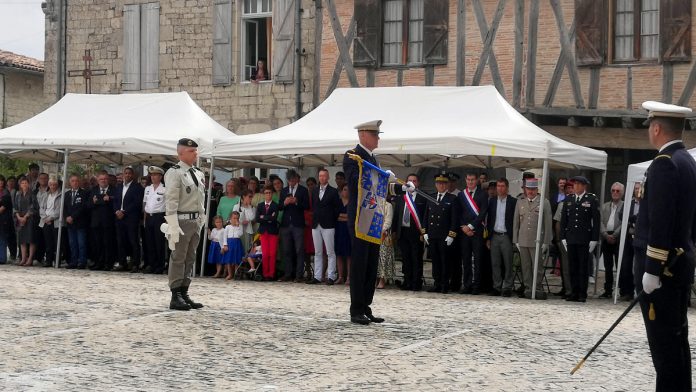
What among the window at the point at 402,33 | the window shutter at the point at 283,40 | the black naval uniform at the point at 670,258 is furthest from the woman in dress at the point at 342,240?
the black naval uniform at the point at 670,258

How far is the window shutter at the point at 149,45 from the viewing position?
25.5 metres

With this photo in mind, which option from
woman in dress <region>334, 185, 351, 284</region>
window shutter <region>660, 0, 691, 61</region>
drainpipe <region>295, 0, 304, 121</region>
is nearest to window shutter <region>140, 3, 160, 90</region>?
drainpipe <region>295, 0, 304, 121</region>

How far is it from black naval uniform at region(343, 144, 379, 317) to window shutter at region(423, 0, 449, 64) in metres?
11.5

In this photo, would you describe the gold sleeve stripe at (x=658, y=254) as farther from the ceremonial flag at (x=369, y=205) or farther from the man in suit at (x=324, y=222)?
the man in suit at (x=324, y=222)

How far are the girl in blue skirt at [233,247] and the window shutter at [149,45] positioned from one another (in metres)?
8.63

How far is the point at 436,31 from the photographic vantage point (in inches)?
869

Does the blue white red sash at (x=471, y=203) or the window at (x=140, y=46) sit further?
the window at (x=140, y=46)

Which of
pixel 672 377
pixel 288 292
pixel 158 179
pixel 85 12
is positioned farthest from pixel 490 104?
pixel 85 12

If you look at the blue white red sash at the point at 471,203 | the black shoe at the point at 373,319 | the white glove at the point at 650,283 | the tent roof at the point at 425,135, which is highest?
the tent roof at the point at 425,135

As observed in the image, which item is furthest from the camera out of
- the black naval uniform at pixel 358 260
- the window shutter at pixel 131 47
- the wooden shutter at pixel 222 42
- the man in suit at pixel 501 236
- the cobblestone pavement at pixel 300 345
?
the window shutter at pixel 131 47

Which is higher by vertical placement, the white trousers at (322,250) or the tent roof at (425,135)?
the tent roof at (425,135)

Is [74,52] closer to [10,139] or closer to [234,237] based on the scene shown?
[10,139]

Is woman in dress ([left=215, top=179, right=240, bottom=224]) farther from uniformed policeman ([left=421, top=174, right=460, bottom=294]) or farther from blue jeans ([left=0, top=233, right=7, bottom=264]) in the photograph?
blue jeans ([left=0, top=233, right=7, bottom=264])

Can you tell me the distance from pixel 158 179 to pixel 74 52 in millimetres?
9667
